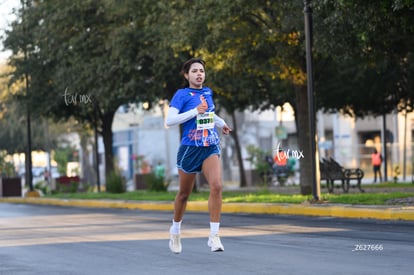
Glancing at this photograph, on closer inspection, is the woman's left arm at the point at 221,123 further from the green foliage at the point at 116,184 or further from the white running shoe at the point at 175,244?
the green foliage at the point at 116,184

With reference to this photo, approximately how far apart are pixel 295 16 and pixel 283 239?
1189 cm

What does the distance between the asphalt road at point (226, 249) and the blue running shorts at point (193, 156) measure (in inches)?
38.1

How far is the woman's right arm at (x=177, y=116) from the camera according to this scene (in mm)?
9656

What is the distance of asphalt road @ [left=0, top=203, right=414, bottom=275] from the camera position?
31.0ft

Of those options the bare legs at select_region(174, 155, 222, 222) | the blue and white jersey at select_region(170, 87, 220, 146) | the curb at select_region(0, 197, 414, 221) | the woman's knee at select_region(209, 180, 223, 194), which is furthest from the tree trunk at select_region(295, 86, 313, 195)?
the woman's knee at select_region(209, 180, 223, 194)

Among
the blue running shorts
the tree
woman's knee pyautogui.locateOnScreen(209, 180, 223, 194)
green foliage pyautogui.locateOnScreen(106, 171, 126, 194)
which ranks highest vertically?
the tree

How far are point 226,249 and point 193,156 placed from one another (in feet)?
6.81

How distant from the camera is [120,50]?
3281 cm

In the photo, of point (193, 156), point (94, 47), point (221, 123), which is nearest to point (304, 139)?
point (94, 47)

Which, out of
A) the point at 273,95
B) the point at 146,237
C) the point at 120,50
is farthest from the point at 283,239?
the point at 273,95

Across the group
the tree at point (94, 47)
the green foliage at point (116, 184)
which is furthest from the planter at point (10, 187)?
the green foliage at point (116, 184)

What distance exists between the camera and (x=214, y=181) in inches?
381

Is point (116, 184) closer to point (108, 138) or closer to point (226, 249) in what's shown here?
point (108, 138)

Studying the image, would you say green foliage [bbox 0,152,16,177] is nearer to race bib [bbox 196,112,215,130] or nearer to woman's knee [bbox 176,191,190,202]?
woman's knee [bbox 176,191,190,202]
